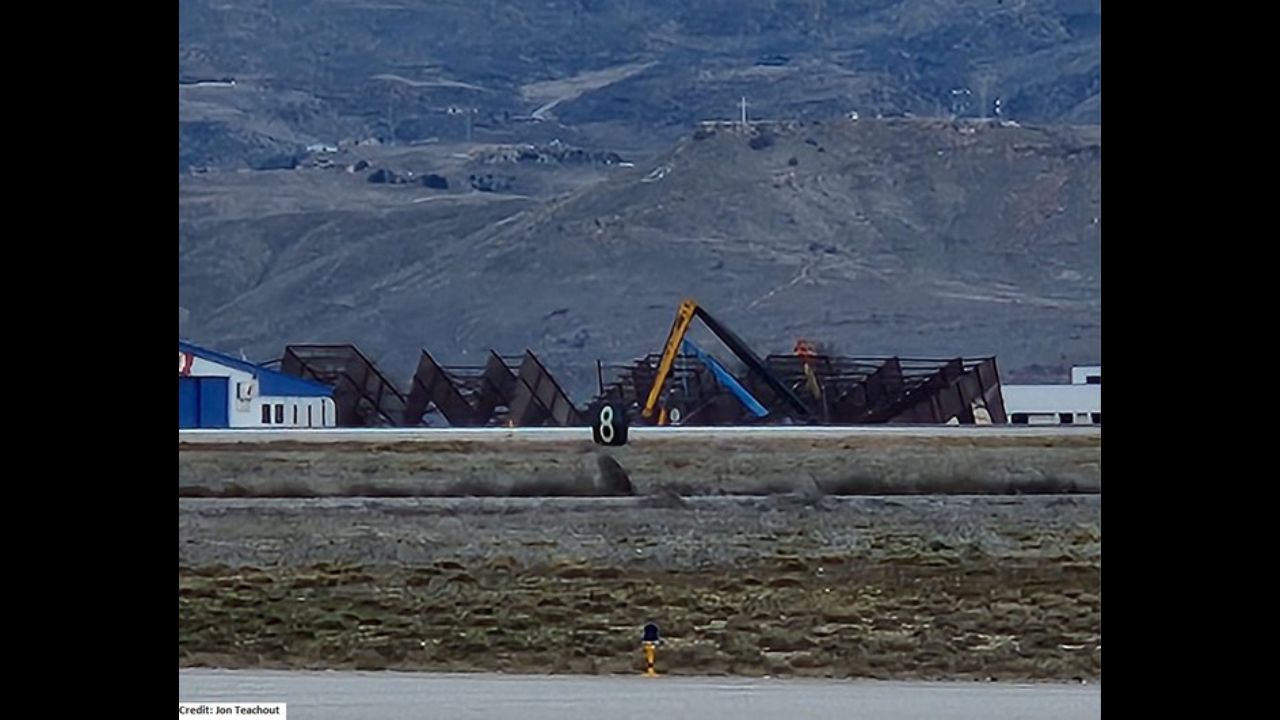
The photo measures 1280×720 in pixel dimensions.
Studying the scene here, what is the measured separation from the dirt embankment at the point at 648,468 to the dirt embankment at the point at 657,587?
4.96 metres

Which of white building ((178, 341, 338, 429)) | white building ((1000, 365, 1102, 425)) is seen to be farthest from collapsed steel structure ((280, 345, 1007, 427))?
white building ((1000, 365, 1102, 425))

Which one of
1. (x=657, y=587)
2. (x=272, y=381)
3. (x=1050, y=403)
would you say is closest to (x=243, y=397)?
(x=272, y=381)

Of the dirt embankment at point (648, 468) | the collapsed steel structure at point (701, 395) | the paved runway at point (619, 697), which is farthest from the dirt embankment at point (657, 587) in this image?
the collapsed steel structure at point (701, 395)

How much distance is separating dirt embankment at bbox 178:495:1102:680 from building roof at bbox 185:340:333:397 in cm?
3729

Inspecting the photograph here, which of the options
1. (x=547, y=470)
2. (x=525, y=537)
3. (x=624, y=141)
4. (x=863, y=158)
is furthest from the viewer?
(x=624, y=141)

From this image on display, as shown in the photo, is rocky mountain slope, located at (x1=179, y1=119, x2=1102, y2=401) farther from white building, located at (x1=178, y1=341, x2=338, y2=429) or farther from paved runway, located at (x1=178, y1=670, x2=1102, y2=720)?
paved runway, located at (x1=178, y1=670, x2=1102, y2=720)

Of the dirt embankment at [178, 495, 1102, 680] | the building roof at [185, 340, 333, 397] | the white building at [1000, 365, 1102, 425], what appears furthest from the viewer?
the white building at [1000, 365, 1102, 425]

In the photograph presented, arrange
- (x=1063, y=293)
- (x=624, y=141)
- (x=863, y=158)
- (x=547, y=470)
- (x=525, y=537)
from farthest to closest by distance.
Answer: (x=624, y=141) → (x=863, y=158) → (x=1063, y=293) → (x=547, y=470) → (x=525, y=537)

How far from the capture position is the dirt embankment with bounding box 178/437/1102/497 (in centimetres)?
3475
